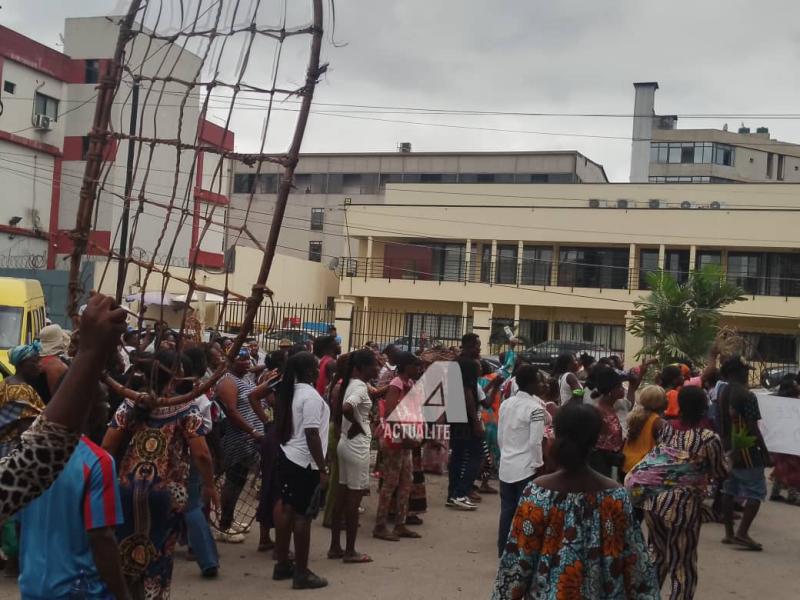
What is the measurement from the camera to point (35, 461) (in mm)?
2275

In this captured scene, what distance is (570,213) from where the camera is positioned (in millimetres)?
39062

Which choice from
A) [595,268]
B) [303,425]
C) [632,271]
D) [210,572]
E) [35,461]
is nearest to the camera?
[35,461]

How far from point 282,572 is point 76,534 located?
410cm

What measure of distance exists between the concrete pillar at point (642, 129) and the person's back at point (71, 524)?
55.9 m

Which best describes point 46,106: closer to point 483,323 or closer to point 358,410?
point 483,323

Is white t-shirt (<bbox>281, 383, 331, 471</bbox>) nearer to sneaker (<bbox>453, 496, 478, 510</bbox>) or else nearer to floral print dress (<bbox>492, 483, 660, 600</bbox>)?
floral print dress (<bbox>492, 483, 660, 600</bbox>)

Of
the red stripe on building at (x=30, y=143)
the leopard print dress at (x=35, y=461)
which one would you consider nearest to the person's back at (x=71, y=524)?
the leopard print dress at (x=35, y=461)

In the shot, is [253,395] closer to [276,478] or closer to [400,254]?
[276,478]

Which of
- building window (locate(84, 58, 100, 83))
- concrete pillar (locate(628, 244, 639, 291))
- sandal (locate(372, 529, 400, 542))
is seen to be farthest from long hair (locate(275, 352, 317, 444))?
concrete pillar (locate(628, 244, 639, 291))

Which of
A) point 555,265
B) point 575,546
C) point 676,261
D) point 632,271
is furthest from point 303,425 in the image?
point 676,261

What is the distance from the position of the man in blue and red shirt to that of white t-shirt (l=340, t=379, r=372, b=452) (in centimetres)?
450

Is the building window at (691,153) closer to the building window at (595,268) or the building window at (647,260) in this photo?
the building window at (647,260)

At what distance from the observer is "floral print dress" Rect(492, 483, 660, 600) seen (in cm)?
381

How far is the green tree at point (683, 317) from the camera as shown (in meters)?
20.8
